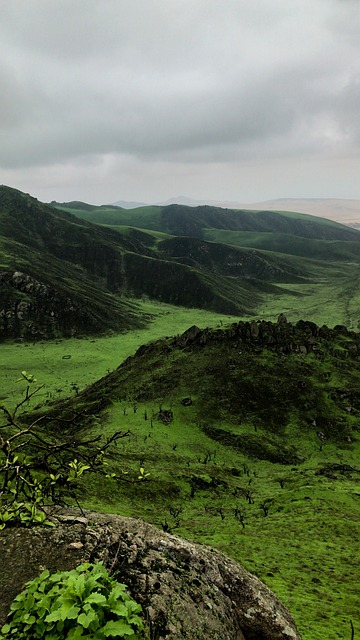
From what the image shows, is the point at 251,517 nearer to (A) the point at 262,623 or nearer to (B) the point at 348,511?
(B) the point at 348,511

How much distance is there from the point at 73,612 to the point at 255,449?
5873cm

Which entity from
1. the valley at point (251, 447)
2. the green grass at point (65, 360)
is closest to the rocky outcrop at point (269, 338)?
the valley at point (251, 447)

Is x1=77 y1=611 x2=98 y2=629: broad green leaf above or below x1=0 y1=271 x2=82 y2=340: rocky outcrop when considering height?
above

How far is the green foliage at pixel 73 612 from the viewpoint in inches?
220

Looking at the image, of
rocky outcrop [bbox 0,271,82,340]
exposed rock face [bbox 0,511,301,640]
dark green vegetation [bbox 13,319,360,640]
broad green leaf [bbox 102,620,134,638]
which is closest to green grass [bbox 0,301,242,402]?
rocky outcrop [bbox 0,271,82,340]

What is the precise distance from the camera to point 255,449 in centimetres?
6019

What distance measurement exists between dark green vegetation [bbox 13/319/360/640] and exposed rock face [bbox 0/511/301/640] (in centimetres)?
1006

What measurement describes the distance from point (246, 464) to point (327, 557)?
27775 mm

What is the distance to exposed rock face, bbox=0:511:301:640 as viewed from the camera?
791cm

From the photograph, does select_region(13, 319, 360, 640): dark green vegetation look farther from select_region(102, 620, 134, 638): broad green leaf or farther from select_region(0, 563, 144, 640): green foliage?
select_region(102, 620, 134, 638): broad green leaf

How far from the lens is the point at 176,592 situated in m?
8.62

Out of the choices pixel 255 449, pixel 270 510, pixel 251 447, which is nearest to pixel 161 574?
pixel 270 510

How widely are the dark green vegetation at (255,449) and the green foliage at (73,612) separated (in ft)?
51.9

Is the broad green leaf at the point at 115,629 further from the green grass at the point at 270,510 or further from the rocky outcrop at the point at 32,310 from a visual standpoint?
the rocky outcrop at the point at 32,310
